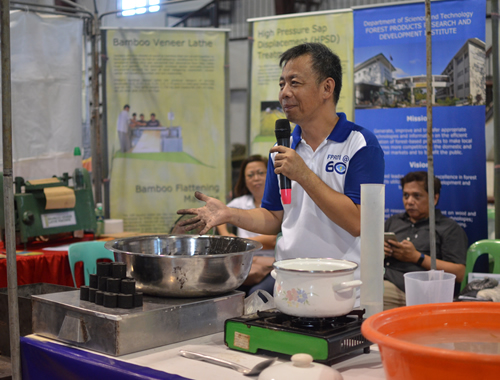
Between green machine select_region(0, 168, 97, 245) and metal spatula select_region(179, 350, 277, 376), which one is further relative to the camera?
green machine select_region(0, 168, 97, 245)

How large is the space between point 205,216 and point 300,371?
0.69 m

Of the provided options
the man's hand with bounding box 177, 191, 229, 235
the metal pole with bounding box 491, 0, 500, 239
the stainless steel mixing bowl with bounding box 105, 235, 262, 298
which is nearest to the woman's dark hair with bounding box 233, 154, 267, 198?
the metal pole with bounding box 491, 0, 500, 239

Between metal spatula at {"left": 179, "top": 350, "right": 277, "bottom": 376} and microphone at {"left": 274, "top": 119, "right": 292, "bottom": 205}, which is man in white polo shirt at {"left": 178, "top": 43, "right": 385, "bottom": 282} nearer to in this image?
microphone at {"left": 274, "top": 119, "right": 292, "bottom": 205}

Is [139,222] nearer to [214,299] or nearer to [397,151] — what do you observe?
[397,151]

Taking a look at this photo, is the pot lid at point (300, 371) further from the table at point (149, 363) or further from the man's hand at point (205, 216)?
the man's hand at point (205, 216)

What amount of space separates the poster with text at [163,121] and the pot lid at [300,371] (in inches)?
146

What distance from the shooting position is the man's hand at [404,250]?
3.40 metres

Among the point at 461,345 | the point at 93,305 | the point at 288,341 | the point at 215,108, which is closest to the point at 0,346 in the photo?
the point at 93,305

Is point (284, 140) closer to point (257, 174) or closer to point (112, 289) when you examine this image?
point (112, 289)

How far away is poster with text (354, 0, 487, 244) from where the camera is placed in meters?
3.72

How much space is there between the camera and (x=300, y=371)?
3.11 ft

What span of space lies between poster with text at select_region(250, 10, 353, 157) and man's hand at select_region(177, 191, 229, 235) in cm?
285

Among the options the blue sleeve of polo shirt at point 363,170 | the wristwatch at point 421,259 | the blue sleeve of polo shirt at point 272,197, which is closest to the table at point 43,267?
the blue sleeve of polo shirt at point 272,197

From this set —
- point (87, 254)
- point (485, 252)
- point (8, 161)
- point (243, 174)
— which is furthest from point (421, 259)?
point (8, 161)
